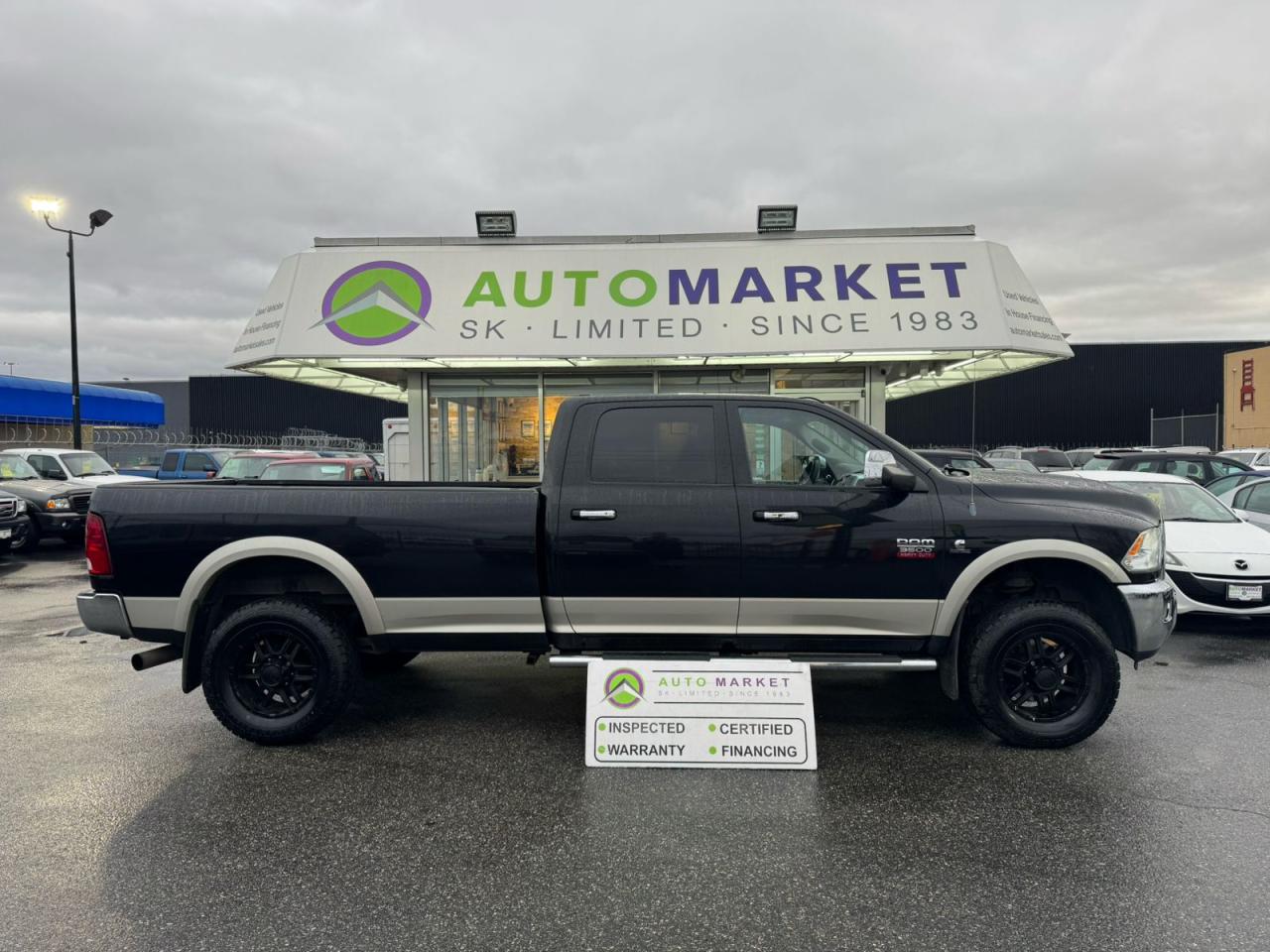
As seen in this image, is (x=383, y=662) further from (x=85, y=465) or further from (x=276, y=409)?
(x=276, y=409)

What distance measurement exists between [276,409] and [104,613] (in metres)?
45.1

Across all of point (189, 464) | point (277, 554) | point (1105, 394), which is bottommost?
point (277, 554)

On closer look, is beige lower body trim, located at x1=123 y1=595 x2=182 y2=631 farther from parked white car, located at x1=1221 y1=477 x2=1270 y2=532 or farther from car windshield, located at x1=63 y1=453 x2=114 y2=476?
car windshield, located at x1=63 y1=453 x2=114 y2=476

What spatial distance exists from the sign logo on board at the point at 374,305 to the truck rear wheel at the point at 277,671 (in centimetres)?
523

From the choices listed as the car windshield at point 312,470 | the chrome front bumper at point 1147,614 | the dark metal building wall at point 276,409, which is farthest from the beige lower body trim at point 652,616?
the dark metal building wall at point 276,409

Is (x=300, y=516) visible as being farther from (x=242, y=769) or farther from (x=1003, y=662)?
(x=1003, y=662)

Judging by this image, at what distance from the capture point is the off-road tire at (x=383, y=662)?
229 inches

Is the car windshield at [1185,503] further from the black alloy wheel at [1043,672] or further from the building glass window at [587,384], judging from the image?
the building glass window at [587,384]

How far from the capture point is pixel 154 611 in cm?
440

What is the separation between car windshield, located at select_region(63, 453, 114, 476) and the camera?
14.8m

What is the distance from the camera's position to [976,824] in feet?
11.5

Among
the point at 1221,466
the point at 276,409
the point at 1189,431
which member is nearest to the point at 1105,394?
the point at 1189,431

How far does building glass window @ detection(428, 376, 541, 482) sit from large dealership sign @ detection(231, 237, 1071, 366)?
5.64ft

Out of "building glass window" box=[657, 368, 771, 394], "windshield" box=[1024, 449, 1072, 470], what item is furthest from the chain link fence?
"building glass window" box=[657, 368, 771, 394]
